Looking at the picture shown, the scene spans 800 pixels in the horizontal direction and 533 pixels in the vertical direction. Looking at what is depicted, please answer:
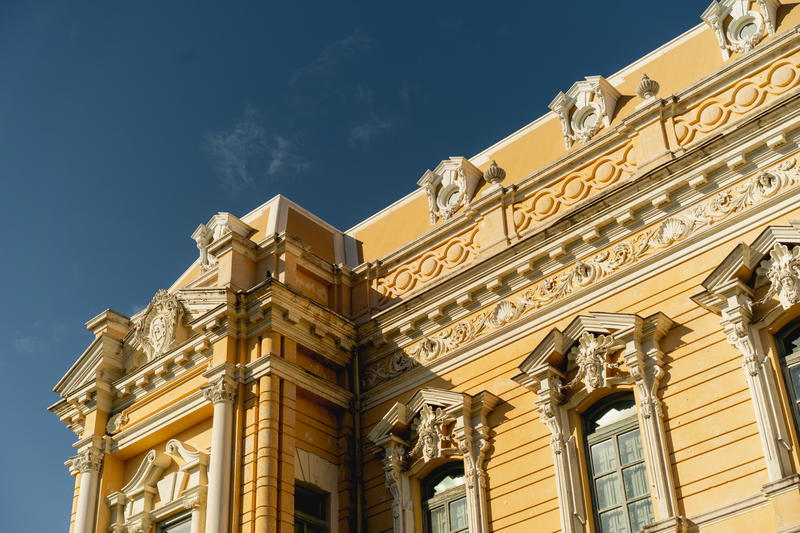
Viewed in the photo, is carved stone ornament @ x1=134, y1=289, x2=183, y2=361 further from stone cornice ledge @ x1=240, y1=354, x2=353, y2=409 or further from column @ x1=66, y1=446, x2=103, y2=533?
stone cornice ledge @ x1=240, y1=354, x2=353, y2=409

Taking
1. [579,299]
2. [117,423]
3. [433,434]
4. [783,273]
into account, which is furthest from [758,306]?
[117,423]

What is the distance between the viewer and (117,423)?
21.5m

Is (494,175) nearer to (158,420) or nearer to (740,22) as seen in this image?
(740,22)

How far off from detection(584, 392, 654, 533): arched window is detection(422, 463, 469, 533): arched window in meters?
2.36

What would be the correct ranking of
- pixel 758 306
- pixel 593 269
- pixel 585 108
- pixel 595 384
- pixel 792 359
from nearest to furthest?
pixel 792 359 < pixel 758 306 < pixel 595 384 < pixel 593 269 < pixel 585 108

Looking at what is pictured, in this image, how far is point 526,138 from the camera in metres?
22.2

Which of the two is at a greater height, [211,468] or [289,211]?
[289,211]

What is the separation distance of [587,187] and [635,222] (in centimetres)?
165

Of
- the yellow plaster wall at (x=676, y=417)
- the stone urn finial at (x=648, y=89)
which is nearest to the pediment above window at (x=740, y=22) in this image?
the stone urn finial at (x=648, y=89)

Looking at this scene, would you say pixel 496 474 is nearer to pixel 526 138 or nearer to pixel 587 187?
pixel 587 187

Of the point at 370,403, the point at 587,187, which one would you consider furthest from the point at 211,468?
the point at 587,187

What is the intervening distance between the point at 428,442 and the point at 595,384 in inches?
124

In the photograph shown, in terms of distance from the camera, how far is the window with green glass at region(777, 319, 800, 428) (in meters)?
15.4

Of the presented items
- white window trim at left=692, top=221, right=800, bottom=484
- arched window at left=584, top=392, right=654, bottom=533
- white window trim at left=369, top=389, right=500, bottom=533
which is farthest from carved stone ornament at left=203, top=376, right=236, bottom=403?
white window trim at left=692, top=221, right=800, bottom=484
